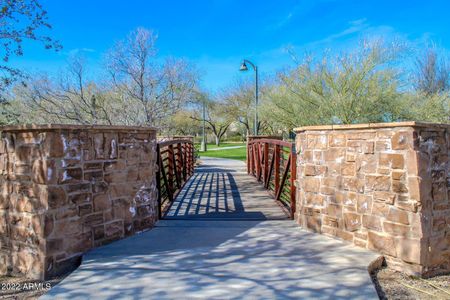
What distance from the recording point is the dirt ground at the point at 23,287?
8.27 feet

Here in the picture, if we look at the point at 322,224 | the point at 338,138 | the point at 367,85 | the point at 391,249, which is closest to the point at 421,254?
the point at 391,249

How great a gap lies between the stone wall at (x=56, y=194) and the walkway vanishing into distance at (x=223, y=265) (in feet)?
0.86

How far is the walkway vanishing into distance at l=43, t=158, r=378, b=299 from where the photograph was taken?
7.81 ft

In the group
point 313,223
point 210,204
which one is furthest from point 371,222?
point 210,204

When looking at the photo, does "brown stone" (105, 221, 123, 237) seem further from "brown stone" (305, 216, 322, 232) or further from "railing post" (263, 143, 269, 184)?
"railing post" (263, 143, 269, 184)

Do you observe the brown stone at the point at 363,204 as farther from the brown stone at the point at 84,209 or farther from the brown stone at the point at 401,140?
the brown stone at the point at 84,209

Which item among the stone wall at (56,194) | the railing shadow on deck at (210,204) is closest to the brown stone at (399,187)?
the railing shadow on deck at (210,204)

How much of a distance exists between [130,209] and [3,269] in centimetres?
124

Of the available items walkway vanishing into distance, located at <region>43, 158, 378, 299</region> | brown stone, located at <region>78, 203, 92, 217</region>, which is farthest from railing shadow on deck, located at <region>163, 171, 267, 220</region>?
brown stone, located at <region>78, 203, 92, 217</region>

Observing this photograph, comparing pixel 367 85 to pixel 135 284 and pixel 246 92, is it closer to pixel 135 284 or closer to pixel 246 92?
pixel 135 284

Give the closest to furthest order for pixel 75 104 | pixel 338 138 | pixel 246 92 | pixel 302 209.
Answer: pixel 338 138 < pixel 302 209 < pixel 75 104 < pixel 246 92

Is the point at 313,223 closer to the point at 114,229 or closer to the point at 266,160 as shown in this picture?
the point at 114,229

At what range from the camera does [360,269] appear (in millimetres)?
2719

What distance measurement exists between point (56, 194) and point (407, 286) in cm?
301
